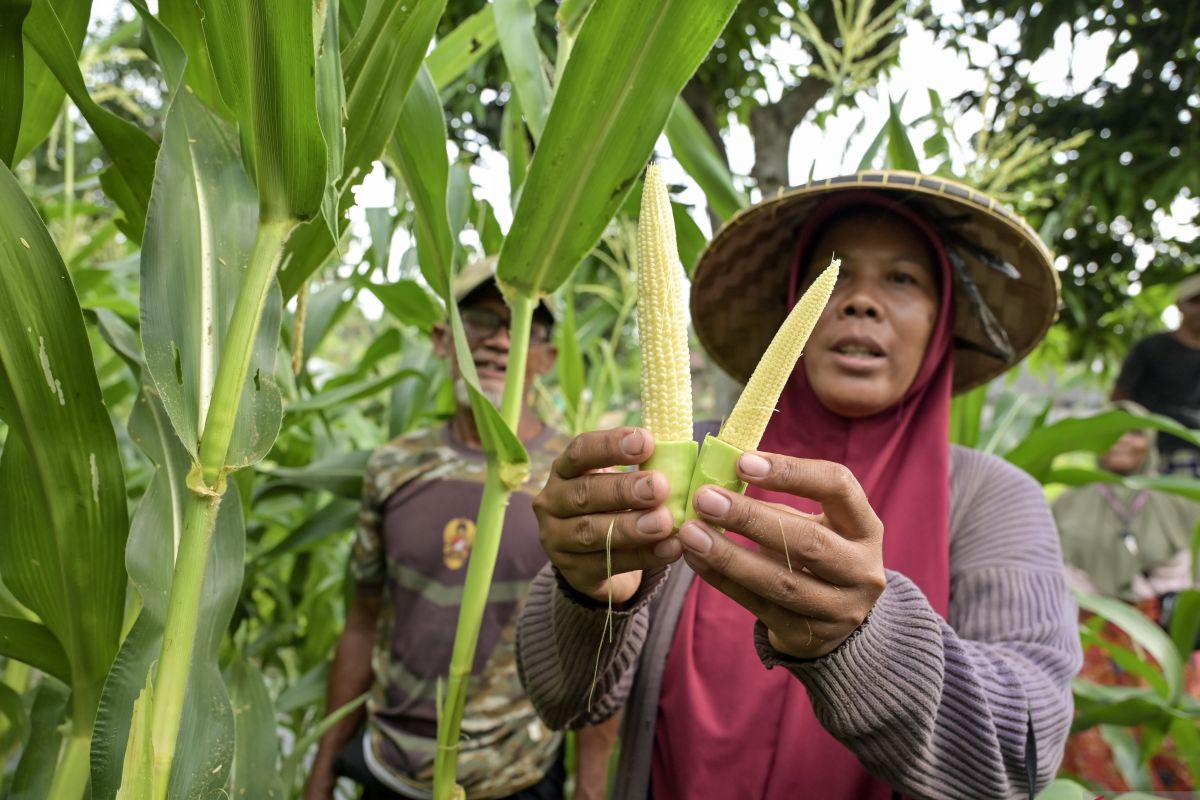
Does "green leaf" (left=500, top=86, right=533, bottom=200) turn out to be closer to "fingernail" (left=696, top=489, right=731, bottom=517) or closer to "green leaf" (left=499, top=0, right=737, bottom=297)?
"green leaf" (left=499, top=0, right=737, bottom=297)

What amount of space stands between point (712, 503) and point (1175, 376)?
2922 mm

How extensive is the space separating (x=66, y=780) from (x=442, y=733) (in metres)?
Result: 0.34

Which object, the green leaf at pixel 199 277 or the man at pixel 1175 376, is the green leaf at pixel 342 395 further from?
the man at pixel 1175 376

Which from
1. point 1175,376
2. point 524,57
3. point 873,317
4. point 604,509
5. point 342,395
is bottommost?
Answer: point 604,509

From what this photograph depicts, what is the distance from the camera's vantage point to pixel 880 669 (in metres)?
0.69

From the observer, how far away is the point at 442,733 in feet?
2.81

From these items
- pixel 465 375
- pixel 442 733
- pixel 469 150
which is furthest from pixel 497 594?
pixel 469 150

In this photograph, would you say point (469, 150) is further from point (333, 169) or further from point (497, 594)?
point (333, 169)

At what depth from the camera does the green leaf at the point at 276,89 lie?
1.92ft

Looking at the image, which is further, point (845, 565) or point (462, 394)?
point (462, 394)

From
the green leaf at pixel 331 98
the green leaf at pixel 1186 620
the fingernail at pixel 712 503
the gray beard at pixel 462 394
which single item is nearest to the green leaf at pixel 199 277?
the green leaf at pixel 331 98

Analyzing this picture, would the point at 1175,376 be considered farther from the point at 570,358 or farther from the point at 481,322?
the point at 481,322

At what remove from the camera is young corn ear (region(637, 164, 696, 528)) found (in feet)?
1.99

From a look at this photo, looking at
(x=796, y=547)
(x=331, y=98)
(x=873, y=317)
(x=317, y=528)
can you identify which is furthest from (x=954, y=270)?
(x=317, y=528)
